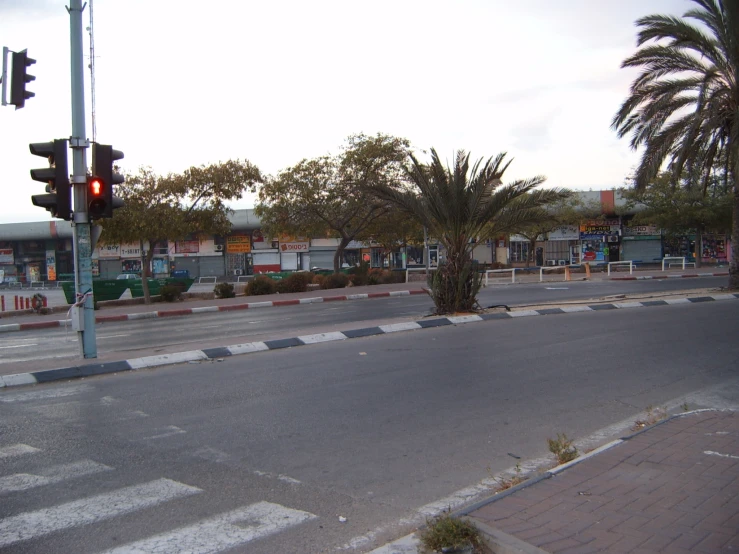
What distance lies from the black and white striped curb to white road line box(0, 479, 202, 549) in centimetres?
489

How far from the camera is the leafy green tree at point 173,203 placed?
25891 millimetres

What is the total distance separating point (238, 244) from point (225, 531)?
5512 centimetres

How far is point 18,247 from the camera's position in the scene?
61.4 meters

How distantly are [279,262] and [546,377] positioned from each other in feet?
162

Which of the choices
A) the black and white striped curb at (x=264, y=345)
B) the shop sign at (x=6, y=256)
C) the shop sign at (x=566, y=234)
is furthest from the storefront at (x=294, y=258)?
the black and white striped curb at (x=264, y=345)

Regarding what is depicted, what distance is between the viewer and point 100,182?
32.6ft

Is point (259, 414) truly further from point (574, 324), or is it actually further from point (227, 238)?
point (227, 238)

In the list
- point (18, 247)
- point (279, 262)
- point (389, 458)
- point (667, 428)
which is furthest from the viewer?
point (18, 247)

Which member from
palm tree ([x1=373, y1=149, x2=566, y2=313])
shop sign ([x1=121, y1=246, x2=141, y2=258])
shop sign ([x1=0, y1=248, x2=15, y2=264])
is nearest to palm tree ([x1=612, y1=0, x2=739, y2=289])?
palm tree ([x1=373, y1=149, x2=566, y2=313])

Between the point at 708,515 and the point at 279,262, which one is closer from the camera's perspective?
the point at 708,515

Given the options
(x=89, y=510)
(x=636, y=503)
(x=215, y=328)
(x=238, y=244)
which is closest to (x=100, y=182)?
(x=89, y=510)

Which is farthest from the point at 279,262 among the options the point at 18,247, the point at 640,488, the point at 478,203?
the point at 640,488

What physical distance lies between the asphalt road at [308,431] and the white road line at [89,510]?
0.05 ft

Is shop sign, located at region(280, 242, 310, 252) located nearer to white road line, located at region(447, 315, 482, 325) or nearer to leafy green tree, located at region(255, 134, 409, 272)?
leafy green tree, located at region(255, 134, 409, 272)
